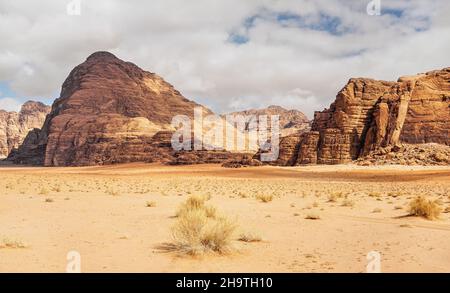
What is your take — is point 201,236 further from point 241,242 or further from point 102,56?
point 102,56

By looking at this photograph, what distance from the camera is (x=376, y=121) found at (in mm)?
57312

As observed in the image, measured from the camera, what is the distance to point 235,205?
17484mm

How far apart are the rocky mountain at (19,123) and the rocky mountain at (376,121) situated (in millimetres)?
136065

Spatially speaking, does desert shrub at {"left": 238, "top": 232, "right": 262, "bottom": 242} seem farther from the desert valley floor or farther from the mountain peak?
the mountain peak

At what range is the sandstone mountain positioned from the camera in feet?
274

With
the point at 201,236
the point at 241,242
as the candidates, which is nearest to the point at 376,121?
the point at 241,242

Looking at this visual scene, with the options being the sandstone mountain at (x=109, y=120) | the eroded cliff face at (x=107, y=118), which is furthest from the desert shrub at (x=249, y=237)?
the eroded cliff face at (x=107, y=118)

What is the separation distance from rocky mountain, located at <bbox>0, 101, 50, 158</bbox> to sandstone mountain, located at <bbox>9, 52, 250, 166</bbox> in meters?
Answer: 49.0

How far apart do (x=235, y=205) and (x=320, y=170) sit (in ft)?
119

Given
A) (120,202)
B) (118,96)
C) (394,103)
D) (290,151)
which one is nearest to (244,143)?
(118,96)

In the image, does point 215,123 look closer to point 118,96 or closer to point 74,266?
point 118,96

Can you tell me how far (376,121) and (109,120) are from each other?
62012 mm

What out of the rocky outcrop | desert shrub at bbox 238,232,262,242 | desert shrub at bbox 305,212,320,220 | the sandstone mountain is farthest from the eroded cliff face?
desert shrub at bbox 238,232,262,242
